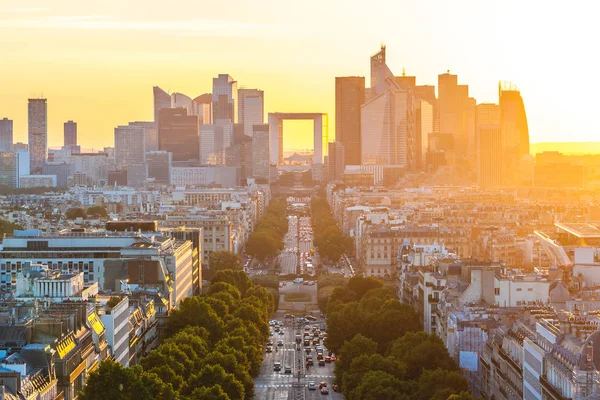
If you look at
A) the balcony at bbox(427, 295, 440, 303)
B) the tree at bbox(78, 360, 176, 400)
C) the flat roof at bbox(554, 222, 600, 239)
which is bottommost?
the tree at bbox(78, 360, 176, 400)

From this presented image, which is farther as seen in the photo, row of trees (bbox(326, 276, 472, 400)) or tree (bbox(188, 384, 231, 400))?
row of trees (bbox(326, 276, 472, 400))

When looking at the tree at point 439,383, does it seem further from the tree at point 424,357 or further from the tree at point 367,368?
the tree at point 367,368

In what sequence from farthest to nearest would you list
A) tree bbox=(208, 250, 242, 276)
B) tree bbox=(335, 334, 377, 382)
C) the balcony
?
tree bbox=(208, 250, 242, 276), the balcony, tree bbox=(335, 334, 377, 382)

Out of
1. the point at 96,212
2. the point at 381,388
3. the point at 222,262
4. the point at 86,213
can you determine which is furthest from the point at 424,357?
the point at 96,212

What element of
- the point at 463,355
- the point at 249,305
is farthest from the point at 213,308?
the point at 463,355

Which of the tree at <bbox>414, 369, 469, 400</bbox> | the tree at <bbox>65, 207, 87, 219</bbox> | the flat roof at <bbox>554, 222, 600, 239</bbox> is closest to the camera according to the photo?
the tree at <bbox>414, 369, 469, 400</bbox>

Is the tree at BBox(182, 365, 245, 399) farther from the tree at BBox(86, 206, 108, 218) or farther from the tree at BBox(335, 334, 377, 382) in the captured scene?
the tree at BBox(86, 206, 108, 218)

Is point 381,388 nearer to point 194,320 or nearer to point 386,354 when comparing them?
point 386,354

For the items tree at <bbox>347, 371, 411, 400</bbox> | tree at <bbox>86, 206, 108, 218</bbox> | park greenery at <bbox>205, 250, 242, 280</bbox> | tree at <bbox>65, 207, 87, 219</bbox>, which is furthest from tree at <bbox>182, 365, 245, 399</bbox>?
tree at <bbox>86, 206, 108, 218</bbox>
